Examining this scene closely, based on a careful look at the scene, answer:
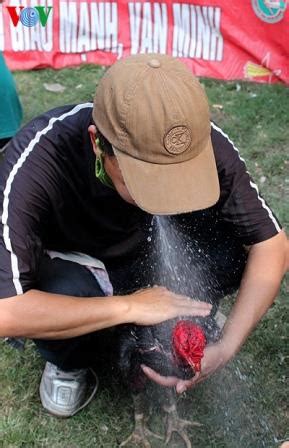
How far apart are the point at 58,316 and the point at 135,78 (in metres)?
0.86

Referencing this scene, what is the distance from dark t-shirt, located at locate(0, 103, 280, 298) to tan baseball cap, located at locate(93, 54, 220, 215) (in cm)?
31

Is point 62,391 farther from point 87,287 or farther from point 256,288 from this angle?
point 256,288

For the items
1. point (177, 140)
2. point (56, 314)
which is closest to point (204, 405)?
point (56, 314)

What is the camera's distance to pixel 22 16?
17.3 ft

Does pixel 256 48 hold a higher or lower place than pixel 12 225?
lower

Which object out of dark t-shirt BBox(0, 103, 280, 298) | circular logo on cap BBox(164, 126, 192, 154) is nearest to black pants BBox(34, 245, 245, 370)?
dark t-shirt BBox(0, 103, 280, 298)

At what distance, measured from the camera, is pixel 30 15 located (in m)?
5.33

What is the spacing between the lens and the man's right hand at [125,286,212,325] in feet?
7.50

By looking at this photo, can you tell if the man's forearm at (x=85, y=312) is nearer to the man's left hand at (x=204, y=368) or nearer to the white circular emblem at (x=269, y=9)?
the man's left hand at (x=204, y=368)

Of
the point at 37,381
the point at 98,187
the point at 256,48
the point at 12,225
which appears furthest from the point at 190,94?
the point at 256,48

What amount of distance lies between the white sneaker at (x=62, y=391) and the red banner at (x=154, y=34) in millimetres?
3228

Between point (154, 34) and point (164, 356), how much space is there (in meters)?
3.78

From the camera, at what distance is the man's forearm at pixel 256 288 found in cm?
240

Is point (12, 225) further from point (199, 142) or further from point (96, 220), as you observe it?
point (199, 142)
